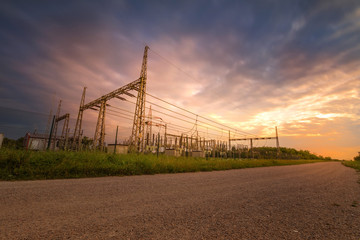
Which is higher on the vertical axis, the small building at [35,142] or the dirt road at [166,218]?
the small building at [35,142]

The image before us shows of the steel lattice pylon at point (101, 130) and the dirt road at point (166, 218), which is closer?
the dirt road at point (166, 218)

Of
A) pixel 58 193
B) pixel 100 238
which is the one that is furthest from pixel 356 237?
pixel 58 193

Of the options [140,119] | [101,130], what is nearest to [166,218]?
[140,119]

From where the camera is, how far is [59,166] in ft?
17.5

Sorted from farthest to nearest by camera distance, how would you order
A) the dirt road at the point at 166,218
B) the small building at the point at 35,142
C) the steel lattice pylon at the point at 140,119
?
the steel lattice pylon at the point at 140,119
the small building at the point at 35,142
the dirt road at the point at 166,218

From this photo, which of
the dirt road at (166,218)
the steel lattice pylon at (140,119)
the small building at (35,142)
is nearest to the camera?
the dirt road at (166,218)

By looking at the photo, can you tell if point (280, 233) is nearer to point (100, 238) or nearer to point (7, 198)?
point (100, 238)

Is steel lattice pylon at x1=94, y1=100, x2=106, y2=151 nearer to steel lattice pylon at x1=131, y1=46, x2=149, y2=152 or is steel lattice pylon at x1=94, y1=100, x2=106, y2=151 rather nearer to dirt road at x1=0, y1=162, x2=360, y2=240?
steel lattice pylon at x1=131, y1=46, x2=149, y2=152

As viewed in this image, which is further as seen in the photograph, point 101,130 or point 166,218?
point 101,130

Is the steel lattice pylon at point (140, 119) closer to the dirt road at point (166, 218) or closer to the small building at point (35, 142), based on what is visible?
the small building at point (35, 142)

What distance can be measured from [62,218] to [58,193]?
1.49 metres

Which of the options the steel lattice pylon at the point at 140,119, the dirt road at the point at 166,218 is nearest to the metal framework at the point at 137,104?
the steel lattice pylon at the point at 140,119

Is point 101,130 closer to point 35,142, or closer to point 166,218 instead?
point 35,142

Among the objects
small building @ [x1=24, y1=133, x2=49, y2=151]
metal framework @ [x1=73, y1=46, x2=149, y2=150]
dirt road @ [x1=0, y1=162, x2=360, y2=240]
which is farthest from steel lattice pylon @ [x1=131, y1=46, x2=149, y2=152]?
dirt road @ [x1=0, y1=162, x2=360, y2=240]
